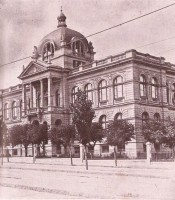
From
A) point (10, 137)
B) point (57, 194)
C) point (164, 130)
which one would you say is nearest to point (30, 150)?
point (10, 137)

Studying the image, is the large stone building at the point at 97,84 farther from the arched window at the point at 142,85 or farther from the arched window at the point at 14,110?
the arched window at the point at 14,110

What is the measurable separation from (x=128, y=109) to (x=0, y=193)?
94.2ft

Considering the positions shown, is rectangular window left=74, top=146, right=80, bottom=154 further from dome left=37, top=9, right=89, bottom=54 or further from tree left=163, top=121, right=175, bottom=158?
tree left=163, top=121, right=175, bottom=158

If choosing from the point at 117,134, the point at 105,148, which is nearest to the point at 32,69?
the point at 105,148

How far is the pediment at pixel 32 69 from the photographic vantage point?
48.5 metres

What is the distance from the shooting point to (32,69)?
50.4 metres

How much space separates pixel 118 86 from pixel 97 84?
11.1 ft

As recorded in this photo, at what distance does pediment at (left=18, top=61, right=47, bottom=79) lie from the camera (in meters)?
48.5

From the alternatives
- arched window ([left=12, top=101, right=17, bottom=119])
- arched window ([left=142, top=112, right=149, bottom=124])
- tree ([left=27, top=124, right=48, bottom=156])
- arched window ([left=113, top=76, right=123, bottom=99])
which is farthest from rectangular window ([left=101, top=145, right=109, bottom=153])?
arched window ([left=12, top=101, right=17, bottom=119])

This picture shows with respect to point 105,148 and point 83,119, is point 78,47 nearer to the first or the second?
point 105,148

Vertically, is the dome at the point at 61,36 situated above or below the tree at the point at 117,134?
above

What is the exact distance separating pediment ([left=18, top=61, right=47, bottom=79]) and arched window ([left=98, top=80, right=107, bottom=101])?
7993 mm

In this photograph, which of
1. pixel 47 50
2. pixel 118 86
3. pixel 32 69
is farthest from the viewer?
pixel 47 50

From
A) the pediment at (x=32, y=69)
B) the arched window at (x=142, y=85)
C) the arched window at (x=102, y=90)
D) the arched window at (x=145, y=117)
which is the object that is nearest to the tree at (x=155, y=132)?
the arched window at (x=145, y=117)
